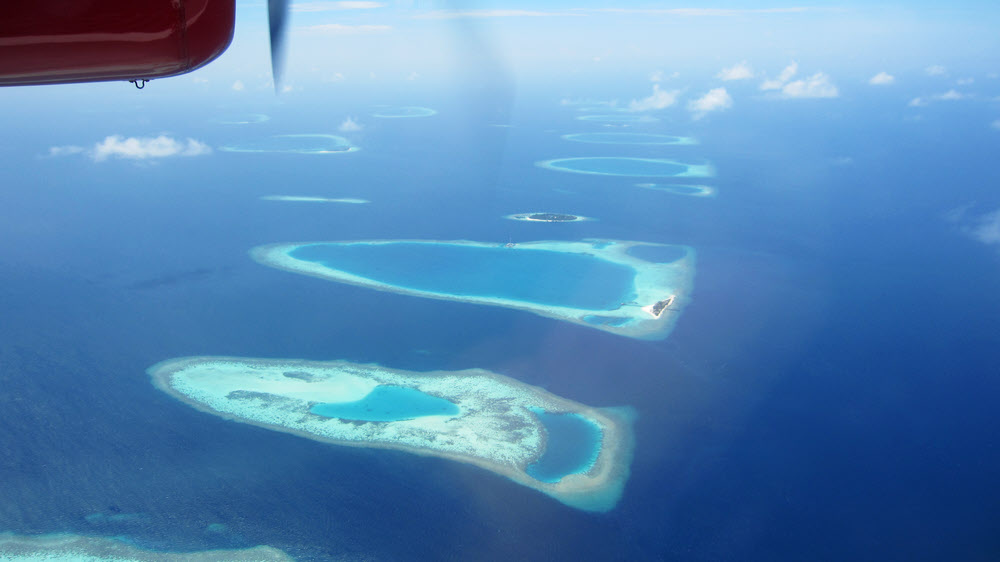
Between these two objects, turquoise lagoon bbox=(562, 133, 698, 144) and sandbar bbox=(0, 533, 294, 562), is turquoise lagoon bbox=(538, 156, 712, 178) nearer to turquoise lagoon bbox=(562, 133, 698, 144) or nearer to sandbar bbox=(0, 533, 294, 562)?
turquoise lagoon bbox=(562, 133, 698, 144)

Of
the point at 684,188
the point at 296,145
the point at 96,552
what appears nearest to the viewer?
the point at 96,552

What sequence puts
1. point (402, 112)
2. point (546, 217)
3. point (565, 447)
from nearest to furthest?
point (565, 447) < point (546, 217) < point (402, 112)

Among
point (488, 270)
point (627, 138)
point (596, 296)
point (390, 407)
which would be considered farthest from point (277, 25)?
point (627, 138)

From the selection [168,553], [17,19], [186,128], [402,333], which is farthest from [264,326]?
[186,128]

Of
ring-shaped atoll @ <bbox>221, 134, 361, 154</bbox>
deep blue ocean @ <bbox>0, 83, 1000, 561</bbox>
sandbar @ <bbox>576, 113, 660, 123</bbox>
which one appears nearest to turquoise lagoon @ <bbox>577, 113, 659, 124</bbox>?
sandbar @ <bbox>576, 113, 660, 123</bbox>

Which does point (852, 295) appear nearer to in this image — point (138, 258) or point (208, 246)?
point (208, 246)

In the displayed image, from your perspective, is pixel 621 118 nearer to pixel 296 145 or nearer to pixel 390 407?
pixel 296 145
